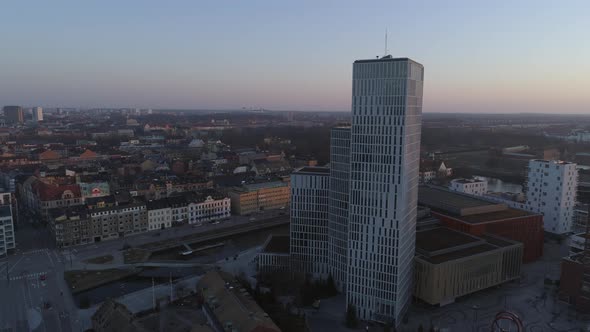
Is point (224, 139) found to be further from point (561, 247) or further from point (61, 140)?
point (561, 247)

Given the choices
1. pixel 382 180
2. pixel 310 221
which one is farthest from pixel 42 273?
pixel 382 180

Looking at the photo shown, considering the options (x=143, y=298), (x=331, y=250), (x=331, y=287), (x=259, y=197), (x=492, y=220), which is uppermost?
(x=492, y=220)

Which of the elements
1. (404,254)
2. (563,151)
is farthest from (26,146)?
(563,151)

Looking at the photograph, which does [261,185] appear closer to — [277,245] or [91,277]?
[277,245]


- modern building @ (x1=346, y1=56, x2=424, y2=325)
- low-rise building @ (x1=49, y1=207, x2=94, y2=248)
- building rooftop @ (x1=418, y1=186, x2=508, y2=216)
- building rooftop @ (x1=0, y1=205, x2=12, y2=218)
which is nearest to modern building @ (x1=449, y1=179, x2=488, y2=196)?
building rooftop @ (x1=418, y1=186, x2=508, y2=216)

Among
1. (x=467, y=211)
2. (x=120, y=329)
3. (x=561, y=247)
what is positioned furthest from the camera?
(x=561, y=247)

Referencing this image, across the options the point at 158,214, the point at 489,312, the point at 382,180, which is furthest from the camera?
the point at 158,214

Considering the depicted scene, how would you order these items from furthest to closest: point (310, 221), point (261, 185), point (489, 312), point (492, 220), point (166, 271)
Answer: point (261, 185) → point (492, 220) → point (166, 271) → point (310, 221) → point (489, 312)
